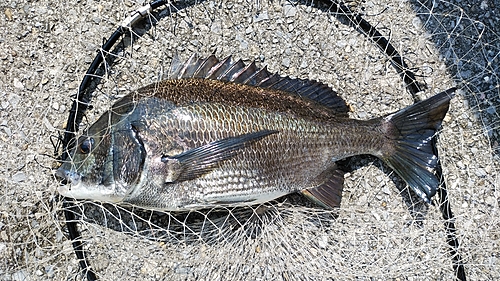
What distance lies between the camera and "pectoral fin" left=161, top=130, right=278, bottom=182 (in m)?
1.95

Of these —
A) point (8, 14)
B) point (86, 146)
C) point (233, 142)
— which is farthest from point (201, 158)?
point (8, 14)

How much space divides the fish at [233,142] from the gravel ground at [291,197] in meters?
0.20

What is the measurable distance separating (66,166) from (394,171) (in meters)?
1.59

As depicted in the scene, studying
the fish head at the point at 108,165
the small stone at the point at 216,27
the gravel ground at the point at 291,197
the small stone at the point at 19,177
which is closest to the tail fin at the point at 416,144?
the gravel ground at the point at 291,197

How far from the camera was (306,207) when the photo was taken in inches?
92.5

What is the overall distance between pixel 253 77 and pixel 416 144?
859 millimetres

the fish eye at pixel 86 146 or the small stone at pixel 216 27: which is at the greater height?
the small stone at pixel 216 27

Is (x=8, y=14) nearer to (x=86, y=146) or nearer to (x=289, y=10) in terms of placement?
(x=86, y=146)

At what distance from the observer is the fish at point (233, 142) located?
77.4 inches

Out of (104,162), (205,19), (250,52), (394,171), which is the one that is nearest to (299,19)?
(250,52)

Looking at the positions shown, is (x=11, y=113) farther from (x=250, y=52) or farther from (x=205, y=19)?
(x=250, y=52)

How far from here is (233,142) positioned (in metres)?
1.97

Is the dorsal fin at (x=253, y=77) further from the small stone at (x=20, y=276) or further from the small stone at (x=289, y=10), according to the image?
the small stone at (x=20, y=276)

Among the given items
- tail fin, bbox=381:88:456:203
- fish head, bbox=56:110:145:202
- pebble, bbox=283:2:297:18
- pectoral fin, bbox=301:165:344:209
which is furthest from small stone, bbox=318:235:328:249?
pebble, bbox=283:2:297:18
